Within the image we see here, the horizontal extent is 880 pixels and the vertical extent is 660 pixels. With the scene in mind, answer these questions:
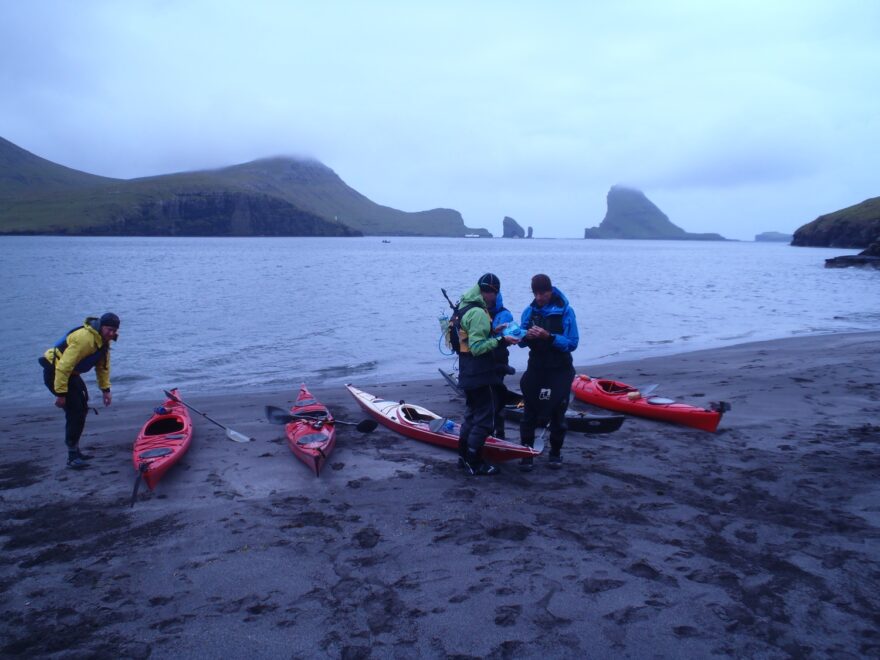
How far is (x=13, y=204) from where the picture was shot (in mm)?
146875

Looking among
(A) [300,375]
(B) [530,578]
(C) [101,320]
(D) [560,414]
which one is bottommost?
(A) [300,375]

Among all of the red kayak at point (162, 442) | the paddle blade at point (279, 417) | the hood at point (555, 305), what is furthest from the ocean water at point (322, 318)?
the hood at point (555, 305)

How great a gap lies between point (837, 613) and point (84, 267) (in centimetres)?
5746

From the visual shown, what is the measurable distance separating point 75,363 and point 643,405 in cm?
811

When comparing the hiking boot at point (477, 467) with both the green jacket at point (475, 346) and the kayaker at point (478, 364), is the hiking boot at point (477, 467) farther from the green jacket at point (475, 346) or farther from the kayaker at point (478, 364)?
the green jacket at point (475, 346)

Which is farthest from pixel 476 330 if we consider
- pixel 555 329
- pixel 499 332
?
pixel 555 329

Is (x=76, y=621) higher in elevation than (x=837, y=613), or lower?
lower

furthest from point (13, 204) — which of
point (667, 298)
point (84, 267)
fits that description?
point (667, 298)

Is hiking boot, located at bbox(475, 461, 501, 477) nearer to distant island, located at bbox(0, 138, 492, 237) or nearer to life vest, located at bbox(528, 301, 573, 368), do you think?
life vest, located at bbox(528, 301, 573, 368)

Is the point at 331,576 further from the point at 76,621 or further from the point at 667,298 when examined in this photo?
the point at 667,298

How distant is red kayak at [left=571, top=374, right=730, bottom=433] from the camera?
8.89 meters

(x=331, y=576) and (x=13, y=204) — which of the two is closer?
(x=331, y=576)

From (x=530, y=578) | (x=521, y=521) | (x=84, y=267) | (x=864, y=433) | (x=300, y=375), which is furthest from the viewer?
(x=84, y=267)

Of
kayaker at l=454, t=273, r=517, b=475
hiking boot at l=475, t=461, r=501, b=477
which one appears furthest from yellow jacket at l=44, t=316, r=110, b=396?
hiking boot at l=475, t=461, r=501, b=477
